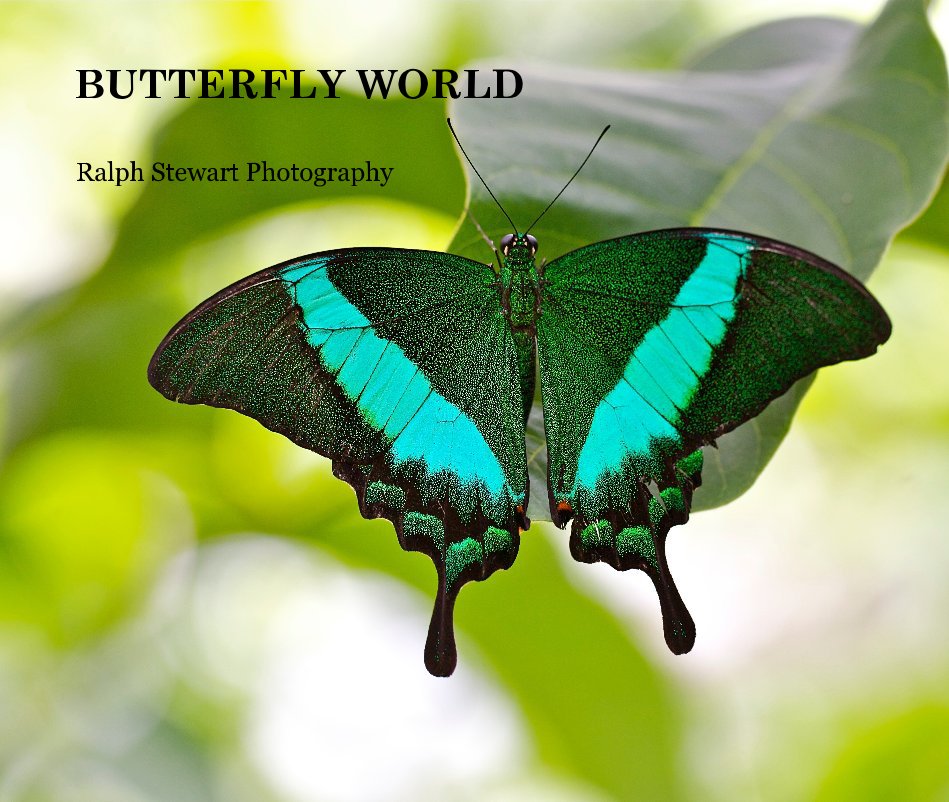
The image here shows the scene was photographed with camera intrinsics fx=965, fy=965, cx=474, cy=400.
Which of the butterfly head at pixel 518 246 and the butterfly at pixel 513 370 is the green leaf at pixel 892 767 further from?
the butterfly head at pixel 518 246

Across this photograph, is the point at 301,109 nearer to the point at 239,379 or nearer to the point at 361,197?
the point at 361,197

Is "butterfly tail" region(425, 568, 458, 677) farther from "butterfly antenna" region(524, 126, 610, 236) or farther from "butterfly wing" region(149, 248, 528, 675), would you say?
"butterfly antenna" region(524, 126, 610, 236)

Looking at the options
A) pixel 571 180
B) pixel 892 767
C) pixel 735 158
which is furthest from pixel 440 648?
pixel 892 767

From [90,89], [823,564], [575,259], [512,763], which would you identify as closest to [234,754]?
[512,763]

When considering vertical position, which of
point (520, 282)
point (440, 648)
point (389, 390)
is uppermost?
point (520, 282)

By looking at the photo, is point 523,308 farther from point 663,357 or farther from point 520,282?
point 663,357
